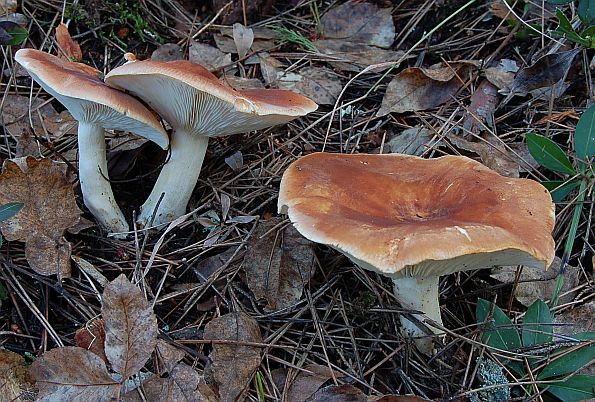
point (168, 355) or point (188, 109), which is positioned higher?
point (188, 109)

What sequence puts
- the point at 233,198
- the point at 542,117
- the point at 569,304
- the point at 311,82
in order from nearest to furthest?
1. the point at 569,304
2. the point at 233,198
3. the point at 542,117
4. the point at 311,82

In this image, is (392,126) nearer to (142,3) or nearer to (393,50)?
(393,50)

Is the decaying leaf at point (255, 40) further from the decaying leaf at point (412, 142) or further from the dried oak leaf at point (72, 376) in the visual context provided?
the dried oak leaf at point (72, 376)

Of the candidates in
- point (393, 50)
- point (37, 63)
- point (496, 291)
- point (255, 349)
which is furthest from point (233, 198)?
point (393, 50)

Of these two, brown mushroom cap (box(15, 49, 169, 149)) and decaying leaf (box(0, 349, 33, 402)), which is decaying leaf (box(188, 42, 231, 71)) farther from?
decaying leaf (box(0, 349, 33, 402))

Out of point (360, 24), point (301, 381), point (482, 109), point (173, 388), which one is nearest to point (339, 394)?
point (301, 381)

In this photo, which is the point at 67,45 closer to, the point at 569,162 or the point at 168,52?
the point at 168,52
